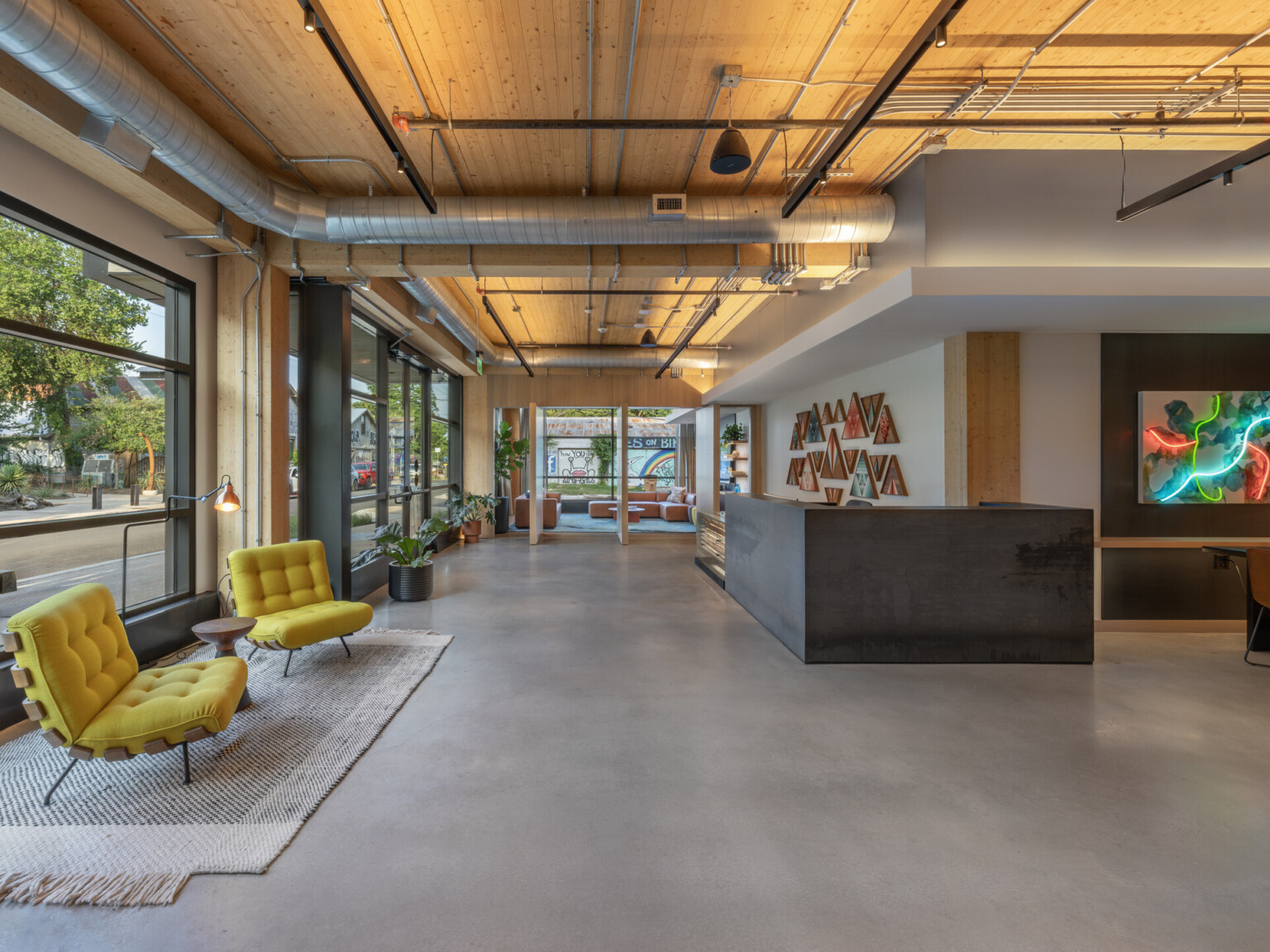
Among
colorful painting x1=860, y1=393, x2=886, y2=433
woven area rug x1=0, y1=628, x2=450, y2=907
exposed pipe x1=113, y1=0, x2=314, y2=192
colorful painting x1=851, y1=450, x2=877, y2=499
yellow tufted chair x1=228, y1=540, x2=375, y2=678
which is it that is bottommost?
→ woven area rug x1=0, y1=628, x2=450, y2=907

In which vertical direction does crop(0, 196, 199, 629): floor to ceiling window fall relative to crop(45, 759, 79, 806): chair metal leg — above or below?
above

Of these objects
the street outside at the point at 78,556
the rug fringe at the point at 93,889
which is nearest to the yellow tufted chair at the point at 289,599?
the street outside at the point at 78,556

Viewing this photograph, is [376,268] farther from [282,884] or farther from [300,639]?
[282,884]

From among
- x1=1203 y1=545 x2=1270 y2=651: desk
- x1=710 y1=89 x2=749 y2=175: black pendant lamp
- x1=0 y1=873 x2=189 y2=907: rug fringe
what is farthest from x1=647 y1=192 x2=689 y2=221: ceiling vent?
x1=1203 y1=545 x2=1270 y2=651: desk

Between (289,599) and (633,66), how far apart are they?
14.7 feet

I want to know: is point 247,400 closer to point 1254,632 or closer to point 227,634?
point 227,634

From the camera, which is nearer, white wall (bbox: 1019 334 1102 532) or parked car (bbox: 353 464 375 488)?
white wall (bbox: 1019 334 1102 532)

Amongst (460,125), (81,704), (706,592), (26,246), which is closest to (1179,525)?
(706,592)

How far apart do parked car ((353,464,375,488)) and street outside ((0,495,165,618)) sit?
→ 259 centimetres

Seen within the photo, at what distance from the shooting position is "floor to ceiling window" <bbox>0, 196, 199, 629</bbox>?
3.56 metres

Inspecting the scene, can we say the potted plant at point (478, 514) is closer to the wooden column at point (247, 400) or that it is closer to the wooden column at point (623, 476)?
the wooden column at point (623, 476)

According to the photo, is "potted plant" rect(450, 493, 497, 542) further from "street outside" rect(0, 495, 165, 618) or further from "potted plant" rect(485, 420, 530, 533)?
"street outside" rect(0, 495, 165, 618)

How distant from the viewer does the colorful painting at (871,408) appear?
6783 millimetres

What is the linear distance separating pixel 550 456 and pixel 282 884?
12615mm
